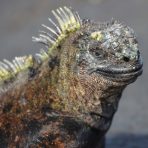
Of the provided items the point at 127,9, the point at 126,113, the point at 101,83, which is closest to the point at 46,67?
the point at 101,83

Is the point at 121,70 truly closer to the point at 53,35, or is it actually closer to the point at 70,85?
the point at 70,85

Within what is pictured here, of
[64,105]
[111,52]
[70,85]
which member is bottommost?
[64,105]

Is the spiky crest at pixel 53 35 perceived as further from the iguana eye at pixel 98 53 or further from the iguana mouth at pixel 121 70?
the iguana mouth at pixel 121 70

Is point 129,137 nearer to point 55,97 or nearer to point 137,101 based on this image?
point 137,101

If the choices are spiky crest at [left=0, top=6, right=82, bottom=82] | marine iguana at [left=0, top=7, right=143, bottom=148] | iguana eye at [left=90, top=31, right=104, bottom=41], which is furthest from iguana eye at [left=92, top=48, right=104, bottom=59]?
spiky crest at [left=0, top=6, right=82, bottom=82]

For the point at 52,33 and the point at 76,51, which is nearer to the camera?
the point at 76,51

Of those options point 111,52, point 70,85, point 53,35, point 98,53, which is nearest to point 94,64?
point 98,53

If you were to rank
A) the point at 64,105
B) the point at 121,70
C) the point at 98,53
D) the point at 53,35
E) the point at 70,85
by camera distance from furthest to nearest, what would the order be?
1. the point at 53,35
2. the point at 64,105
3. the point at 70,85
4. the point at 98,53
5. the point at 121,70
